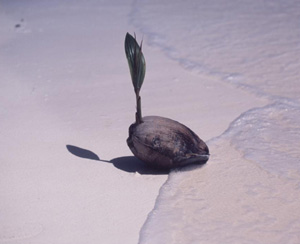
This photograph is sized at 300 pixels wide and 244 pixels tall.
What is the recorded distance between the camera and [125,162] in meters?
3.62

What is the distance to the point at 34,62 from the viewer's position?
540cm

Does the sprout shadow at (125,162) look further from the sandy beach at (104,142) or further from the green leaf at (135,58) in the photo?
the green leaf at (135,58)

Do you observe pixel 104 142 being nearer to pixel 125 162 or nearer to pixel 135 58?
pixel 125 162

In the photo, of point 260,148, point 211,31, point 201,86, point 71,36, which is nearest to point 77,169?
point 260,148

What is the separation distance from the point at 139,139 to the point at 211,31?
3.32 metres

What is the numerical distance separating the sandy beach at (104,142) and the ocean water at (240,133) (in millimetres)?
13

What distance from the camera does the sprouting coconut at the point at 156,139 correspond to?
3.29 m

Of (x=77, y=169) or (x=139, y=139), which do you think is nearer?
(x=139, y=139)

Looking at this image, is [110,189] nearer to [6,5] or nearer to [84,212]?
[84,212]

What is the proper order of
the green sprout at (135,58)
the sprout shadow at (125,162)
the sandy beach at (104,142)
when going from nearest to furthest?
the sandy beach at (104,142) < the green sprout at (135,58) < the sprout shadow at (125,162)

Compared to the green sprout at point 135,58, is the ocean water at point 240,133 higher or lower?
lower

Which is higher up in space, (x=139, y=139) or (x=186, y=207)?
(x=139, y=139)

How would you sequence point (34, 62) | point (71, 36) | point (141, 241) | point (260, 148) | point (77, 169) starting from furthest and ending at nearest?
point (71, 36) → point (34, 62) → point (260, 148) → point (77, 169) → point (141, 241)

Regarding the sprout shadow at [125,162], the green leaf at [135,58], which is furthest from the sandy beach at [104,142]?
the green leaf at [135,58]
